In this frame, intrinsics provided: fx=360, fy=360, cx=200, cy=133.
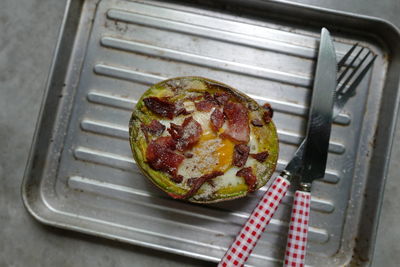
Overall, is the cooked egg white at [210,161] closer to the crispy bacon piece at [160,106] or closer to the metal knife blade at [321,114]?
the crispy bacon piece at [160,106]

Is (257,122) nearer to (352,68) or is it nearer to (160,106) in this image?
(160,106)

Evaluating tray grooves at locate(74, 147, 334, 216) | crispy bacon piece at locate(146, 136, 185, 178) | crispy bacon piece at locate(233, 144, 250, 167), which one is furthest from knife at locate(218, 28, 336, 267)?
tray grooves at locate(74, 147, 334, 216)

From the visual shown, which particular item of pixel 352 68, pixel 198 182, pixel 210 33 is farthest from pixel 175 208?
pixel 352 68

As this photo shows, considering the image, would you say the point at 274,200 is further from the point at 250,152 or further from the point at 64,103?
the point at 64,103

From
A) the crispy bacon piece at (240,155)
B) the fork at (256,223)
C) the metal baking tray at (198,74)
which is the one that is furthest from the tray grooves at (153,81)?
the crispy bacon piece at (240,155)

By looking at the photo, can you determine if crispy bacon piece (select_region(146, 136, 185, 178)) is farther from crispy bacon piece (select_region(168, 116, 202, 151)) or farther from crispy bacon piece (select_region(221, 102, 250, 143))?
crispy bacon piece (select_region(221, 102, 250, 143))

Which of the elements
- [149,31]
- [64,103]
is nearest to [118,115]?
[64,103]
